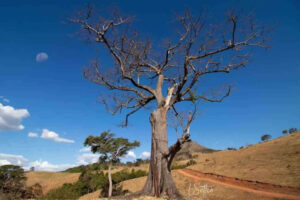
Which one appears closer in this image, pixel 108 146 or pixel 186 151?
pixel 108 146

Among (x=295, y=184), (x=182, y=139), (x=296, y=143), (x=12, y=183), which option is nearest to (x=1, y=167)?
(x=12, y=183)

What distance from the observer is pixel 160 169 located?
6.34 m

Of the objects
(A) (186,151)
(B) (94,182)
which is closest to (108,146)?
(B) (94,182)

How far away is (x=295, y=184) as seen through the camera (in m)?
12.1

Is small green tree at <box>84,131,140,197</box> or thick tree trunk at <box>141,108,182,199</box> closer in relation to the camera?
thick tree trunk at <box>141,108,182,199</box>

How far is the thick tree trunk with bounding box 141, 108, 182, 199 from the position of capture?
6219 millimetres

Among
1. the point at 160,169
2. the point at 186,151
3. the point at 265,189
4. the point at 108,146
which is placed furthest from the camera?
the point at 186,151

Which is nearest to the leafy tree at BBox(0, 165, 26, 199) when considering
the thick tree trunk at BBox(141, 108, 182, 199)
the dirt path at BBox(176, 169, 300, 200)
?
the dirt path at BBox(176, 169, 300, 200)

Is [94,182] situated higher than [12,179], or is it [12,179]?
[12,179]

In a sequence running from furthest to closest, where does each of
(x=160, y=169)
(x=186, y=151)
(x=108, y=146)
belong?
1. (x=186, y=151)
2. (x=108, y=146)
3. (x=160, y=169)

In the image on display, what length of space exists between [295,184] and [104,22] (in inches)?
563

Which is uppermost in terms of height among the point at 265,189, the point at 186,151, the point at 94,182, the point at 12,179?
the point at 186,151

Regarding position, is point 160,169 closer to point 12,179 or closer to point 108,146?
point 108,146

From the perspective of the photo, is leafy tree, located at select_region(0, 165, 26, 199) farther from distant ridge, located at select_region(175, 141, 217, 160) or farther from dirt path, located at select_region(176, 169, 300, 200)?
dirt path, located at select_region(176, 169, 300, 200)
